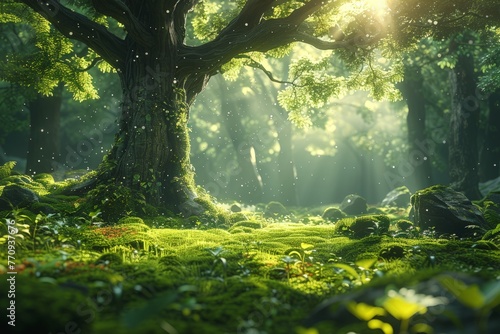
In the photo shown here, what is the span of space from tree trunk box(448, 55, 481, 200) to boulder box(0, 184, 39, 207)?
18.5 m

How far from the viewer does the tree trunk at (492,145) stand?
26000 mm

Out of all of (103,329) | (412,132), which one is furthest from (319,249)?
(412,132)

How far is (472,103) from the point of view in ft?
72.7

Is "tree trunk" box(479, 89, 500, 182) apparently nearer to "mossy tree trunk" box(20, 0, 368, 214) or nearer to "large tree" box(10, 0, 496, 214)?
"large tree" box(10, 0, 496, 214)

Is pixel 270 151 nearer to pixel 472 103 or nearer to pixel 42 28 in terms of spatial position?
pixel 472 103

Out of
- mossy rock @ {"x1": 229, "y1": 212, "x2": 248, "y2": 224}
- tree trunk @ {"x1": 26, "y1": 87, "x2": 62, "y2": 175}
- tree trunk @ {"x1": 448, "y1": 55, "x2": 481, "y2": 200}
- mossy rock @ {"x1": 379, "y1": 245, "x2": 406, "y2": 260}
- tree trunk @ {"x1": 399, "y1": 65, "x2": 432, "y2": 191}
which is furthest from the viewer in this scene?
tree trunk @ {"x1": 399, "y1": 65, "x2": 432, "y2": 191}

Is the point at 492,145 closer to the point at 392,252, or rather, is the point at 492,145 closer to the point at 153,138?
the point at 153,138

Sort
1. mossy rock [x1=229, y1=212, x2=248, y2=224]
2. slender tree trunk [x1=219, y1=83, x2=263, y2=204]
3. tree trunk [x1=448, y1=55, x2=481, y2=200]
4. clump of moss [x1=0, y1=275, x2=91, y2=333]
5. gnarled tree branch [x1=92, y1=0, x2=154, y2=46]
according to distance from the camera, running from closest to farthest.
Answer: clump of moss [x1=0, y1=275, x2=91, y2=333], gnarled tree branch [x1=92, y1=0, x2=154, y2=46], mossy rock [x1=229, y1=212, x2=248, y2=224], tree trunk [x1=448, y1=55, x2=481, y2=200], slender tree trunk [x1=219, y1=83, x2=263, y2=204]

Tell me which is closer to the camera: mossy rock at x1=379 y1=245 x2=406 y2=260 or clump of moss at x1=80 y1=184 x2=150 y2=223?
mossy rock at x1=379 y1=245 x2=406 y2=260

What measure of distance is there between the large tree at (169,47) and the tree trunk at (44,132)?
1271 cm

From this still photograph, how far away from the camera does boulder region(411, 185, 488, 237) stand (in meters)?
10.2

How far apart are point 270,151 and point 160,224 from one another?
3712cm

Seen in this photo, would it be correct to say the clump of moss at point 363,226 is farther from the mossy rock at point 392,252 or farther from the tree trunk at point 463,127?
the tree trunk at point 463,127

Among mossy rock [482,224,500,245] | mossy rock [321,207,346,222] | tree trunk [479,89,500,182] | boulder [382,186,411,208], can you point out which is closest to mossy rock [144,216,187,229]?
mossy rock [482,224,500,245]
